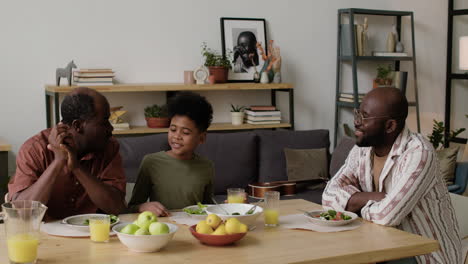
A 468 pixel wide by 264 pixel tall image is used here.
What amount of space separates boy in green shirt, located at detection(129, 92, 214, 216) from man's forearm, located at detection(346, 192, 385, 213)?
0.63 meters

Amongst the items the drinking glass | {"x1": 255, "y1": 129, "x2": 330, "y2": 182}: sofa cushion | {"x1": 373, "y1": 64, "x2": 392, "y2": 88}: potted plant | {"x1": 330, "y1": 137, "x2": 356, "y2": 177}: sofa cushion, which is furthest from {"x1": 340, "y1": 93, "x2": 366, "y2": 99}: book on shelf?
the drinking glass

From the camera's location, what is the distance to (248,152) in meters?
4.38

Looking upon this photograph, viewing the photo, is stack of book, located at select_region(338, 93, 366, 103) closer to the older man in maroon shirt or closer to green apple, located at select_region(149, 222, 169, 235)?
the older man in maroon shirt

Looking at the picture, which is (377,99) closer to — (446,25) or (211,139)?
(211,139)

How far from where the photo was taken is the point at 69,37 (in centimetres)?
437

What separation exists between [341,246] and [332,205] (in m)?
0.55

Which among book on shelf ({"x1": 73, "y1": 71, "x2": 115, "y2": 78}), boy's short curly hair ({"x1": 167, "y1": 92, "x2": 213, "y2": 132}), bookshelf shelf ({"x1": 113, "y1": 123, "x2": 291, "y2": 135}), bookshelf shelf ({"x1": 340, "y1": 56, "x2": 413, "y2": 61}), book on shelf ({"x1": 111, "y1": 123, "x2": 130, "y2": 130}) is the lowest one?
bookshelf shelf ({"x1": 113, "y1": 123, "x2": 291, "y2": 135})

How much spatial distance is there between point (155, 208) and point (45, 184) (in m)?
0.42

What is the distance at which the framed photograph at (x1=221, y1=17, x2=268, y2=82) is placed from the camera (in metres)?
4.83

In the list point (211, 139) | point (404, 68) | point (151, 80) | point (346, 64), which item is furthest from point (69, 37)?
point (404, 68)

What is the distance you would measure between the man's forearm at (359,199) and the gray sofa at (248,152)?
170 cm

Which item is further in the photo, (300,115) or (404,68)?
(404,68)

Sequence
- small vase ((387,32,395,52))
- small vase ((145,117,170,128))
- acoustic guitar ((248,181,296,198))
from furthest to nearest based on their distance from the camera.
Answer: small vase ((387,32,395,52)), small vase ((145,117,170,128)), acoustic guitar ((248,181,296,198))

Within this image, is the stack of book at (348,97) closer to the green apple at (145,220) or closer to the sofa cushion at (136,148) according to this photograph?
the sofa cushion at (136,148)
